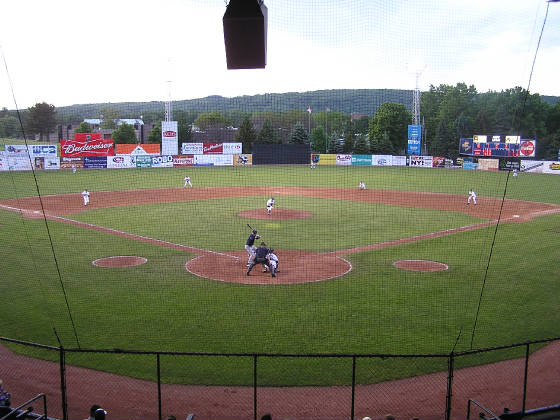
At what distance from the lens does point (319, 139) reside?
42500mm

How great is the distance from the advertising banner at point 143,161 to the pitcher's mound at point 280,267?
95.3ft

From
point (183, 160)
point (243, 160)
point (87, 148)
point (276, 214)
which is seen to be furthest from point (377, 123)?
point (87, 148)

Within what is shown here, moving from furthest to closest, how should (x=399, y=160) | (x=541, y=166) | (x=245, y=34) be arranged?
(x=399, y=160) < (x=541, y=166) < (x=245, y=34)

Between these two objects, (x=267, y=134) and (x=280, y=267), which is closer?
(x=280, y=267)

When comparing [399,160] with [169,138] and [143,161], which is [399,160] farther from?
[143,161]

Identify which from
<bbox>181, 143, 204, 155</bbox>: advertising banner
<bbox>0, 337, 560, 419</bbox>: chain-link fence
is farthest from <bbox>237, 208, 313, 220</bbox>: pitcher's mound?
<bbox>181, 143, 204, 155</bbox>: advertising banner

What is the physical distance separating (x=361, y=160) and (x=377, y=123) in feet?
58.8

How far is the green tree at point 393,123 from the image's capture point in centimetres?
3034

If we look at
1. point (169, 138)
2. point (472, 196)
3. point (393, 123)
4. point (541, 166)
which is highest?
point (393, 123)

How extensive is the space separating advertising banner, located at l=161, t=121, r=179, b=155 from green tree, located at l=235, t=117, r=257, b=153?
5.27m

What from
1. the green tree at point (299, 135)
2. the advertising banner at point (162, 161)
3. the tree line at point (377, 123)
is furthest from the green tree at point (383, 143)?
the advertising banner at point (162, 161)

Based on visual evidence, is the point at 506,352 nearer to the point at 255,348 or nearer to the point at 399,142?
the point at 255,348

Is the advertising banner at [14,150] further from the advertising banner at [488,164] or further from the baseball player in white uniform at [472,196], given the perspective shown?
the advertising banner at [488,164]

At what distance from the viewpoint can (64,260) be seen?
14500mm
